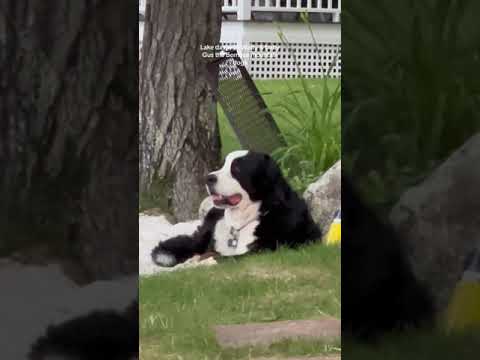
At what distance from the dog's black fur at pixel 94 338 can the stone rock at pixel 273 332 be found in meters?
1.23

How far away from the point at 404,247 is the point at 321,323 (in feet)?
4.42

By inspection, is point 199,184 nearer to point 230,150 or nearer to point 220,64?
point 230,150

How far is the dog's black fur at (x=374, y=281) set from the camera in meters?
3.38

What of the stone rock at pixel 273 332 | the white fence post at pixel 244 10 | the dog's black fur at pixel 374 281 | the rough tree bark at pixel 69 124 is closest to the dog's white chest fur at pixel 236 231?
the stone rock at pixel 273 332

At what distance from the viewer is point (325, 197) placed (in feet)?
16.1

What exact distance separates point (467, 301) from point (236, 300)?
145cm

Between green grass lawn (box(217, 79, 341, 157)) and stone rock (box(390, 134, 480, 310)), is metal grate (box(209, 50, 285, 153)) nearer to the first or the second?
green grass lawn (box(217, 79, 341, 157))

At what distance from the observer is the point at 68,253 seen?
312cm

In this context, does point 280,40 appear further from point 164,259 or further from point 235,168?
point 164,259

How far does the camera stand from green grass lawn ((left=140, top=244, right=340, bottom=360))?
439 centimetres

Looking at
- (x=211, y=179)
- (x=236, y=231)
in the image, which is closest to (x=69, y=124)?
(x=211, y=179)

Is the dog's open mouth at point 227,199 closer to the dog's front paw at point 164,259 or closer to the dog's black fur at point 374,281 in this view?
the dog's front paw at point 164,259

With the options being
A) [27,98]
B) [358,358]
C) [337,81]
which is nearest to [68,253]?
[27,98]

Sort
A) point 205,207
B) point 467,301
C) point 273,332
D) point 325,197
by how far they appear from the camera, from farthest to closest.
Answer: point 325,197 → point 205,207 → point 273,332 → point 467,301
